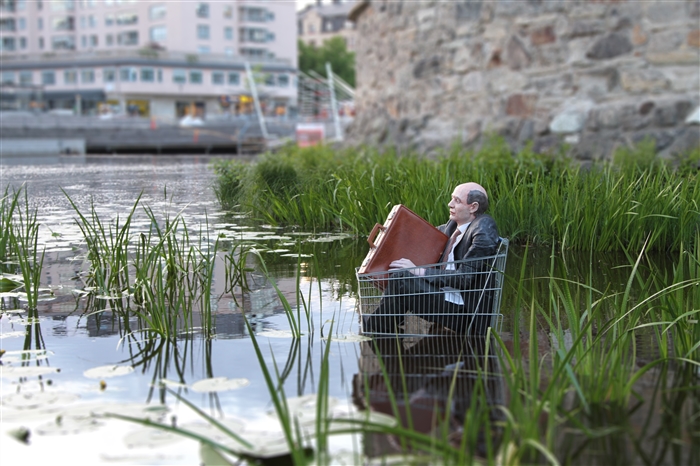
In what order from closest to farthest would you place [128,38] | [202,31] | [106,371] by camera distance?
[106,371] → [128,38] → [202,31]

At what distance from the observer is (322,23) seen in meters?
125

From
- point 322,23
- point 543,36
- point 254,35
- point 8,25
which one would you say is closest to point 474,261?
point 543,36

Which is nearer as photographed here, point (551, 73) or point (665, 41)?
point (665, 41)

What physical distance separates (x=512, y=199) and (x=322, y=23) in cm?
12193

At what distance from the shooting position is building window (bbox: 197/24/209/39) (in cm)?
8712

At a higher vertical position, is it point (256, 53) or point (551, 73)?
point (256, 53)

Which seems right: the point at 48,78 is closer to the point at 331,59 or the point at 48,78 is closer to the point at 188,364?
the point at 331,59

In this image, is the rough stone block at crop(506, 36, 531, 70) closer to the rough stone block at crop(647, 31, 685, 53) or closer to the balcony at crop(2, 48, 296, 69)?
the rough stone block at crop(647, 31, 685, 53)

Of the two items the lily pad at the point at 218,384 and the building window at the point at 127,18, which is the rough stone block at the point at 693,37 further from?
the building window at the point at 127,18

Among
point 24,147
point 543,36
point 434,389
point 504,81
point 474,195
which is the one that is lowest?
point 434,389

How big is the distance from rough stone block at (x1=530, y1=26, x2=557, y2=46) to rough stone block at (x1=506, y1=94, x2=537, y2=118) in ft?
2.25

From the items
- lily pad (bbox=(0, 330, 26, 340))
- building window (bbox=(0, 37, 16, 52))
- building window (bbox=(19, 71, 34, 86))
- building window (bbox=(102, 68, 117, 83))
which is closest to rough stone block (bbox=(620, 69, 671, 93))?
lily pad (bbox=(0, 330, 26, 340))

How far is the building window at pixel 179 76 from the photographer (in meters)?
83.8

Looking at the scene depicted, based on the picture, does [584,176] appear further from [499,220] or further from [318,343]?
[318,343]
